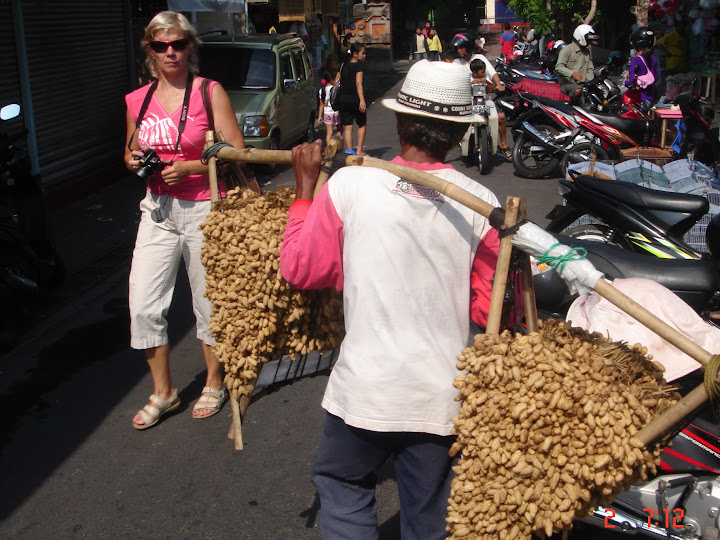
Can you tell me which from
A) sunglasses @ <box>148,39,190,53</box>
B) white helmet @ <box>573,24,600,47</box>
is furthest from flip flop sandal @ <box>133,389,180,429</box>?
white helmet @ <box>573,24,600,47</box>

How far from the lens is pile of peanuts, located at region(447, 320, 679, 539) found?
181 cm

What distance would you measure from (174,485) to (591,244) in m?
2.48

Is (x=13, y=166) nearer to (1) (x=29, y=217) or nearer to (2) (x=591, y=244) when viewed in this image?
(1) (x=29, y=217)

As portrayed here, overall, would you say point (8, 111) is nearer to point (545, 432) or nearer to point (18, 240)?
point (18, 240)

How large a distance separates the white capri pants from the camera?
0.19 m

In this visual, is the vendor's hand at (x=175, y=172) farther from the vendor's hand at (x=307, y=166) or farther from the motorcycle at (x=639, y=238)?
the motorcycle at (x=639, y=238)

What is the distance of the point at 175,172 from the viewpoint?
363cm

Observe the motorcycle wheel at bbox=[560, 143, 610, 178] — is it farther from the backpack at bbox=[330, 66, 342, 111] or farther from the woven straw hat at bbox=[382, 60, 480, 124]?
the woven straw hat at bbox=[382, 60, 480, 124]

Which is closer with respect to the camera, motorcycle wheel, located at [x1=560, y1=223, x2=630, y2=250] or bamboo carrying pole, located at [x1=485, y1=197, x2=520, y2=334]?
bamboo carrying pole, located at [x1=485, y1=197, x2=520, y2=334]

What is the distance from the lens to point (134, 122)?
151 inches

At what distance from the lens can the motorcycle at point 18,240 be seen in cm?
536

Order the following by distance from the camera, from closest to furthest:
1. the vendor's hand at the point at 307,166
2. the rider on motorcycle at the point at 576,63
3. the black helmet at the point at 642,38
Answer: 1. the vendor's hand at the point at 307,166
2. the black helmet at the point at 642,38
3. the rider on motorcycle at the point at 576,63

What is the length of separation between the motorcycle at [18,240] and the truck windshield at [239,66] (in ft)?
16.9

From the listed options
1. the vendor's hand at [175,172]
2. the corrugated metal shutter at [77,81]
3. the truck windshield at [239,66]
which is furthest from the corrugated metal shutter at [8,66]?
the vendor's hand at [175,172]
